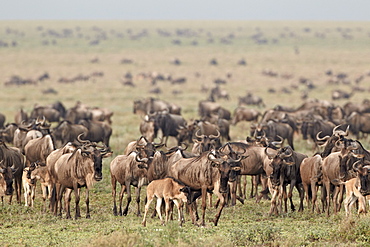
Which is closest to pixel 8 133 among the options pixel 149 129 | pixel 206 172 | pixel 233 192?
pixel 149 129

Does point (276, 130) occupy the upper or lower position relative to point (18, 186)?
upper

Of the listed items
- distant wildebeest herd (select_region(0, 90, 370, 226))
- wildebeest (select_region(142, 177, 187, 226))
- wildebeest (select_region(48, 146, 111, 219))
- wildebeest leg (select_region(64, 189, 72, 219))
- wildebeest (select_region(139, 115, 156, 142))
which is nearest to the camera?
wildebeest (select_region(142, 177, 187, 226))

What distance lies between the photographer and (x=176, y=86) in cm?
5206

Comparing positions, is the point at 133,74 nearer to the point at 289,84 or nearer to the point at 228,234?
the point at 289,84

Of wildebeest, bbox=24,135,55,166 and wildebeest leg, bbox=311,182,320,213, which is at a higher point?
wildebeest, bbox=24,135,55,166

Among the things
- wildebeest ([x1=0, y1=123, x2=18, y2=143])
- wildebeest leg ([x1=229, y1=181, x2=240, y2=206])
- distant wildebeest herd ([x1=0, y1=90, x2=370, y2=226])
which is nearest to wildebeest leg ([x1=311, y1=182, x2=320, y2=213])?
distant wildebeest herd ([x1=0, y1=90, x2=370, y2=226])

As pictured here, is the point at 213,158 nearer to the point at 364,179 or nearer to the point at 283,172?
the point at 283,172

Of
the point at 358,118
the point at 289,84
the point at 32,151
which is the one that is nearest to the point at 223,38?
the point at 289,84

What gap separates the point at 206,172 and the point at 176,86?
4040cm

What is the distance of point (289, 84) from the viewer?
52.5 metres

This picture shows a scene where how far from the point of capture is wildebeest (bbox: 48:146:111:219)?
1242 centimetres

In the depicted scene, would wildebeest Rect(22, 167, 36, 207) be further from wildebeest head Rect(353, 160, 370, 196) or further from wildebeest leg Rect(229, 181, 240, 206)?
wildebeest head Rect(353, 160, 370, 196)

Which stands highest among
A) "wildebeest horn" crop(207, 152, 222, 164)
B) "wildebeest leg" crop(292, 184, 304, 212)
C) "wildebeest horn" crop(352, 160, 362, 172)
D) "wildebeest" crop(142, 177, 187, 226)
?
"wildebeest horn" crop(207, 152, 222, 164)

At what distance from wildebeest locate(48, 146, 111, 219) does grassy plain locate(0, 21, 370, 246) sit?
68 cm
